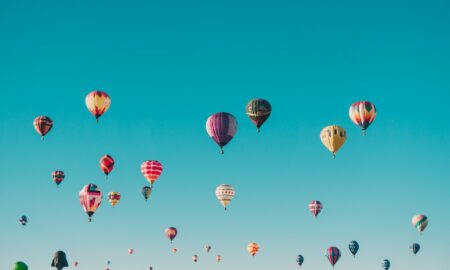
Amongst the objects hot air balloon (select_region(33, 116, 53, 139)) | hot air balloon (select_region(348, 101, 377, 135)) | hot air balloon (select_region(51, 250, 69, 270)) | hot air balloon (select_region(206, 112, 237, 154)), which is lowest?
hot air balloon (select_region(51, 250, 69, 270))

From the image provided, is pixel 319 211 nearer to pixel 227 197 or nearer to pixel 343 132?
pixel 227 197

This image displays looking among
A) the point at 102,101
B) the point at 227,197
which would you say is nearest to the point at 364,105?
the point at 227,197

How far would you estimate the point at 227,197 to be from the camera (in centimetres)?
6812

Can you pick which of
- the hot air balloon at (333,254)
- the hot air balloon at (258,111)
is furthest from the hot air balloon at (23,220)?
the hot air balloon at (258,111)

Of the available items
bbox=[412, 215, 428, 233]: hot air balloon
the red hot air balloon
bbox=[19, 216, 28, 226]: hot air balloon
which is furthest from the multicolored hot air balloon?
bbox=[19, 216, 28, 226]: hot air balloon

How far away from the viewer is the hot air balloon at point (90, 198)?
59250 mm

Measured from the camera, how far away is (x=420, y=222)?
80.0m

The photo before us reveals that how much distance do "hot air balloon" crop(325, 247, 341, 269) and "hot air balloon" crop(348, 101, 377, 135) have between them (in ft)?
79.2

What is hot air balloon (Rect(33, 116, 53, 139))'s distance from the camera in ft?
214

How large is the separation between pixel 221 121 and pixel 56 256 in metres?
18.0

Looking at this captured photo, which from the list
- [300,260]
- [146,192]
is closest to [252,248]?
[300,260]

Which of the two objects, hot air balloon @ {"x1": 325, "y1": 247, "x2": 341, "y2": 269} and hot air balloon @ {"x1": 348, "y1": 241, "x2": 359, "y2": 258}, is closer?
hot air balloon @ {"x1": 325, "y1": 247, "x2": 341, "y2": 269}

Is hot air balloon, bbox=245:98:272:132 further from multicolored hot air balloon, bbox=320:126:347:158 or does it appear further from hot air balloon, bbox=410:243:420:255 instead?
hot air balloon, bbox=410:243:420:255

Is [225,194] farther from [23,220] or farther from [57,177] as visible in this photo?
[23,220]
